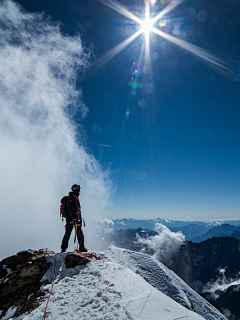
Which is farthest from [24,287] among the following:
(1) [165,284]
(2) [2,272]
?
(1) [165,284]

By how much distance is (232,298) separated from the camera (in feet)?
408

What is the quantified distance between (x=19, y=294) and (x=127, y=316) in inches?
185

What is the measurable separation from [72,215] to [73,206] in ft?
1.78

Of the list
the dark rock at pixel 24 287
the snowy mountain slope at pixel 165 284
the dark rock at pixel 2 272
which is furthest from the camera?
the snowy mountain slope at pixel 165 284

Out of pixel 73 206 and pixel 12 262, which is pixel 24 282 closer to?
pixel 12 262

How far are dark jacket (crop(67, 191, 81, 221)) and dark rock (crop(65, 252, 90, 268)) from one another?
2.37m

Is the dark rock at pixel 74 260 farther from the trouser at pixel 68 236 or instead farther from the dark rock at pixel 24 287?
the trouser at pixel 68 236

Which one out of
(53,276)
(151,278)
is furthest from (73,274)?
(151,278)

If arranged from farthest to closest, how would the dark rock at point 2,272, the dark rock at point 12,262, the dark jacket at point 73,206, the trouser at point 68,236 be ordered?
the dark jacket at point 73,206
the trouser at point 68,236
the dark rock at point 12,262
the dark rock at point 2,272

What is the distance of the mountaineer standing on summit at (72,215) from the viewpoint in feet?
30.2

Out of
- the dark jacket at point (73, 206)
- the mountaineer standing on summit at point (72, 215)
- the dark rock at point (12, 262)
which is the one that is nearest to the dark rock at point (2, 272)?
the dark rock at point (12, 262)

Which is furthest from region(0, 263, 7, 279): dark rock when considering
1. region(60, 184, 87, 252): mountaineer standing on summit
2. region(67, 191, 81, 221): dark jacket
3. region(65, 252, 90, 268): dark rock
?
region(67, 191, 81, 221): dark jacket

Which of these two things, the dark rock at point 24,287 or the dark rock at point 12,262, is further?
the dark rock at point 12,262

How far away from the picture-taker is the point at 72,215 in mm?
9250
